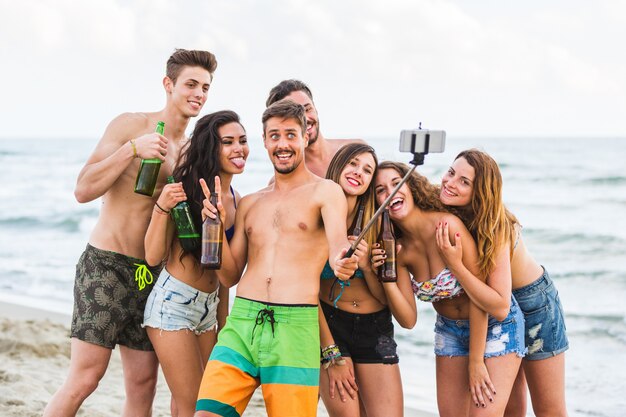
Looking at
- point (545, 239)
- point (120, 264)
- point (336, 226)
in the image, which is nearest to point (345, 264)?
point (336, 226)

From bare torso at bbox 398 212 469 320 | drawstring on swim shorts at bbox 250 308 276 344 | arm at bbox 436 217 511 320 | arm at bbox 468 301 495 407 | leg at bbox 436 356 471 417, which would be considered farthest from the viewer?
leg at bbox 436 356 471 417

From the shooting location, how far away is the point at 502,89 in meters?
35.4

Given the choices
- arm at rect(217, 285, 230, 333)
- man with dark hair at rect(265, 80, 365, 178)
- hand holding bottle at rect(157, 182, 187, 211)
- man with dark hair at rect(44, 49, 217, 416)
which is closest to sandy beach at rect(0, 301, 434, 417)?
man with dark hair at rect(44, 49, 217, 416)

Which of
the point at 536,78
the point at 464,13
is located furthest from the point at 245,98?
the point at 536,78

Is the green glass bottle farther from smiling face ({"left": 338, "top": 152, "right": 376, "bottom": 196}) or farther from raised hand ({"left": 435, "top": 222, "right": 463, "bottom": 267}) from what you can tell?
raised hand ({"left": 435, "top": 222, "right": 463, "bottom": 267})

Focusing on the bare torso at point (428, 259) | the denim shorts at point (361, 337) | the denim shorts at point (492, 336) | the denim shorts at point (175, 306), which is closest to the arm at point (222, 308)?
the denim shorts at point (175, 306)

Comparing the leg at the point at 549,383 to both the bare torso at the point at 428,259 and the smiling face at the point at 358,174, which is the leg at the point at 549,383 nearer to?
the bare torso at the point at 428,259

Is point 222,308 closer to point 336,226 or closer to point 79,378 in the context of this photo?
point 79,378

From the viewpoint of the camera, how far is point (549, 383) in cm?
481

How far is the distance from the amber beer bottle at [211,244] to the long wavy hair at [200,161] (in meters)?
0.32

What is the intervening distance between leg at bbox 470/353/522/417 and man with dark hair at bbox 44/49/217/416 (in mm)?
2009

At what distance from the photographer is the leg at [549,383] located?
15.8 ft

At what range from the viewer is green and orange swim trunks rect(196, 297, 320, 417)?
156 inches

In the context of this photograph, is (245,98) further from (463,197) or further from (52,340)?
(463,197)
